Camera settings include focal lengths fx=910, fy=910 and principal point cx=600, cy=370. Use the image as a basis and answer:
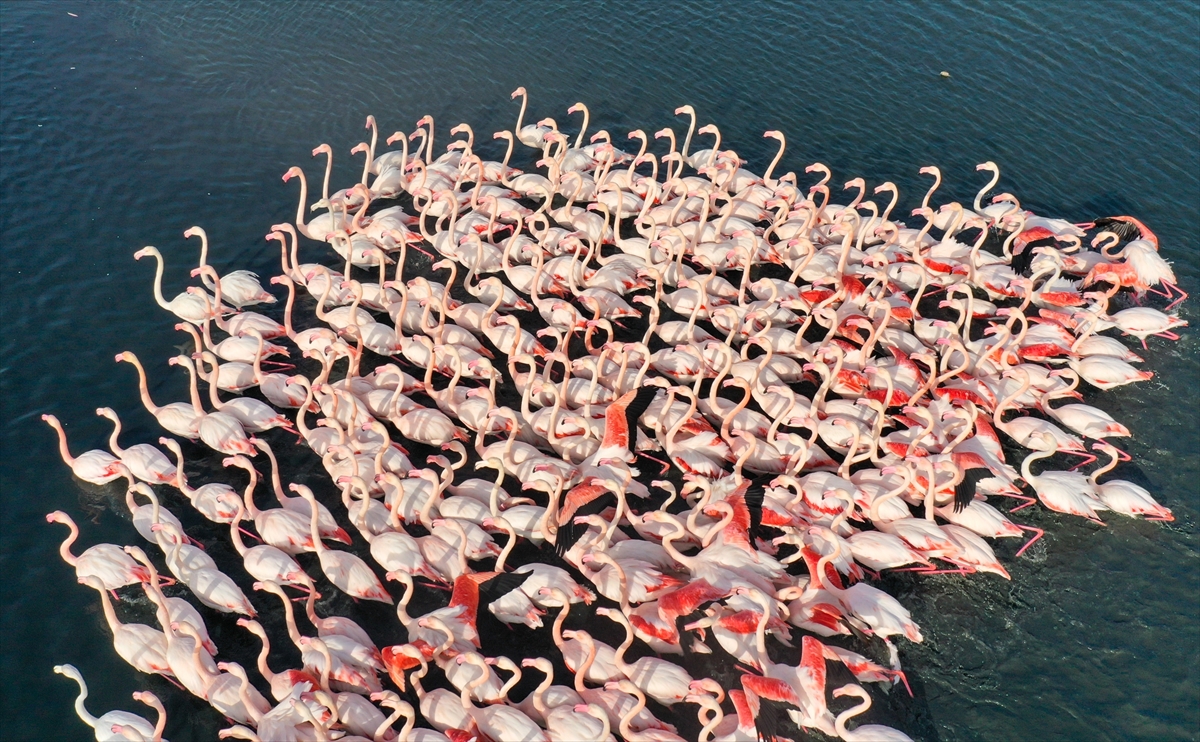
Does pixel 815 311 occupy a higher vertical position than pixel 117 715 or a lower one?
higher

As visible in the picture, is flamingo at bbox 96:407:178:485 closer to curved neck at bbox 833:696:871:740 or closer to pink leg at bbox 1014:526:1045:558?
curved neck at bbox 833:696:871:740

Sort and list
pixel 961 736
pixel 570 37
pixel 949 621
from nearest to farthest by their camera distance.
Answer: pixel 961 736
pixel 949 621
pixel 570 37

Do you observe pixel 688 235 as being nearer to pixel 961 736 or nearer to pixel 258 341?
pixel 258 341

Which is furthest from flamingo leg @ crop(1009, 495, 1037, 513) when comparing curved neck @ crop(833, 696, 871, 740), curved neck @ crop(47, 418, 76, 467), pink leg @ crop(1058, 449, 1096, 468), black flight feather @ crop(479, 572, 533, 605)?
curved neck @ crop(47, 418, 76, 467)

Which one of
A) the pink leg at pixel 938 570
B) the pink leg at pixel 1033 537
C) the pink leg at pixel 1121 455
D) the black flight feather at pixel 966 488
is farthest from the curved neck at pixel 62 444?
the pink leg at pixel 1121 455

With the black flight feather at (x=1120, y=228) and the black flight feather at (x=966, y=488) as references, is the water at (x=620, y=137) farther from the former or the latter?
the black flight feather at (x=1120, y=228)

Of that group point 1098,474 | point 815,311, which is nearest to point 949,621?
point 1098,474
